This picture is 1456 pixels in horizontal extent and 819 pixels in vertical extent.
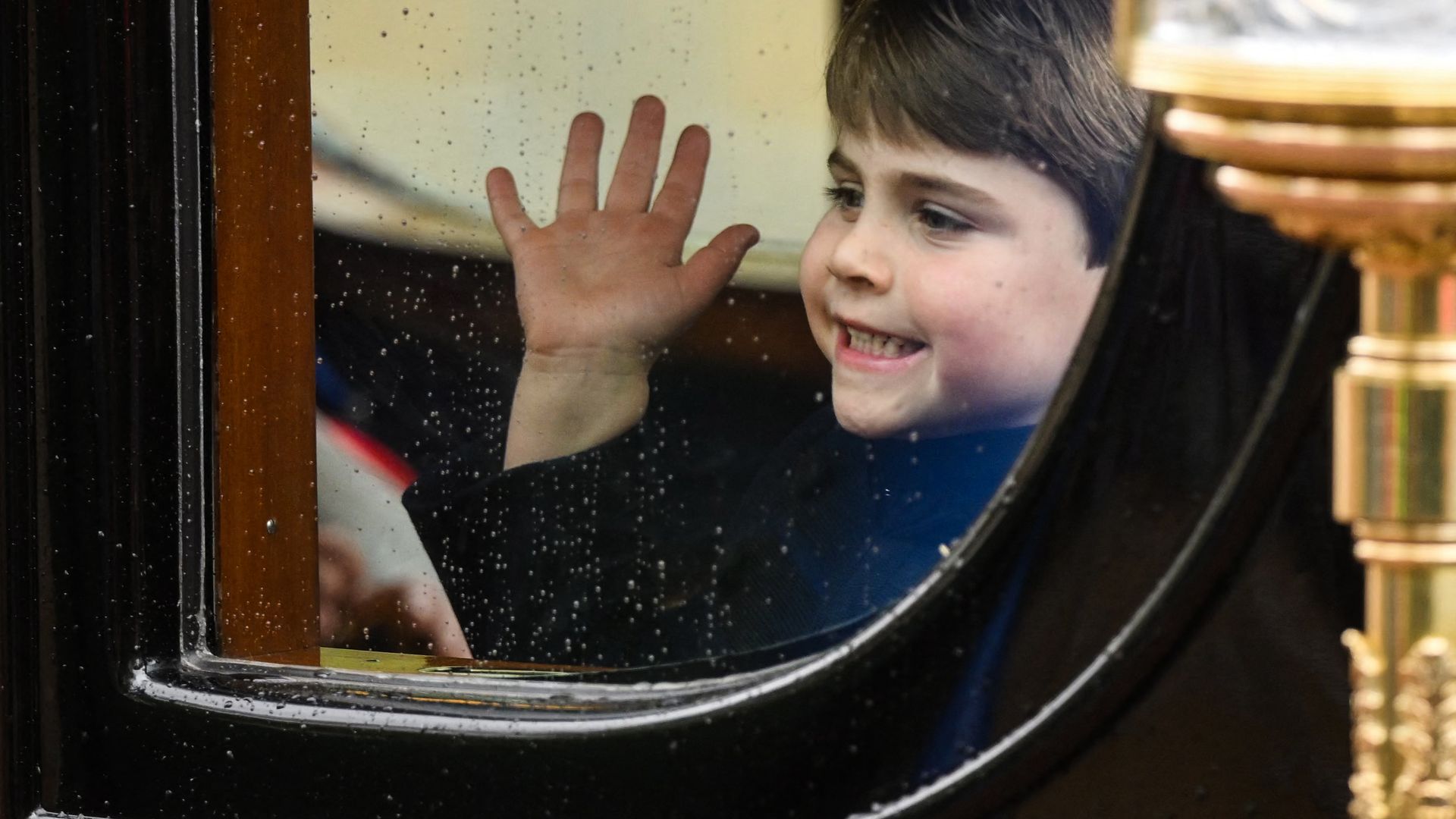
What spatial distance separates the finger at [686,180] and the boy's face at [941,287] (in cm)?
4

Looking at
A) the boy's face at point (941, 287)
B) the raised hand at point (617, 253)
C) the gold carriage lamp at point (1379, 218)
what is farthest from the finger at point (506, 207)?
the gold carriage lamp at point (1379, 218)

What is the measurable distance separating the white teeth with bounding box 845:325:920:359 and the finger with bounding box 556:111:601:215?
0.34 ft

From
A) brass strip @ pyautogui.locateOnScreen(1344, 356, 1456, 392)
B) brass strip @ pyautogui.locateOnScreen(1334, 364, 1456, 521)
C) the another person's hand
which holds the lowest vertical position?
the another person's hand

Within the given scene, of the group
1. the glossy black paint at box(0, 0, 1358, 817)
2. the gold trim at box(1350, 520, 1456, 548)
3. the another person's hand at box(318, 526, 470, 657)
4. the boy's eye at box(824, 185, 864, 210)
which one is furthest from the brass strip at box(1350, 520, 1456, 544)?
the another person's hand at box(318, 526, 470, 657)

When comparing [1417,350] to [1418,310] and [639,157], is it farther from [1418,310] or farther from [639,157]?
[639,157]

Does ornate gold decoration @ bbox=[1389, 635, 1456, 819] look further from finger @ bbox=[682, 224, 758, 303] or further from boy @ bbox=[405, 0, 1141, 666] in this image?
finger @ bbox=[682, 224, 758, 303]

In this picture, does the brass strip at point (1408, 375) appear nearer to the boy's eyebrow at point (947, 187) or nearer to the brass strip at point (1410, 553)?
the brass strip at point (1410, 553)

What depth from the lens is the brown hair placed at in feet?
1.97

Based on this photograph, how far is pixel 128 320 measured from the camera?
2.40 ft

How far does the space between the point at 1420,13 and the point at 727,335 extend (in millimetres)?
357

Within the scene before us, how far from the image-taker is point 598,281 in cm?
70

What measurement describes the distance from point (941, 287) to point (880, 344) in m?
0.03

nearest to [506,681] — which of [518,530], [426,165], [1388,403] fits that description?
[518,530]

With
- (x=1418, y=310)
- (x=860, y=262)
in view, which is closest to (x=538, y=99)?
(x=860, y=262)
